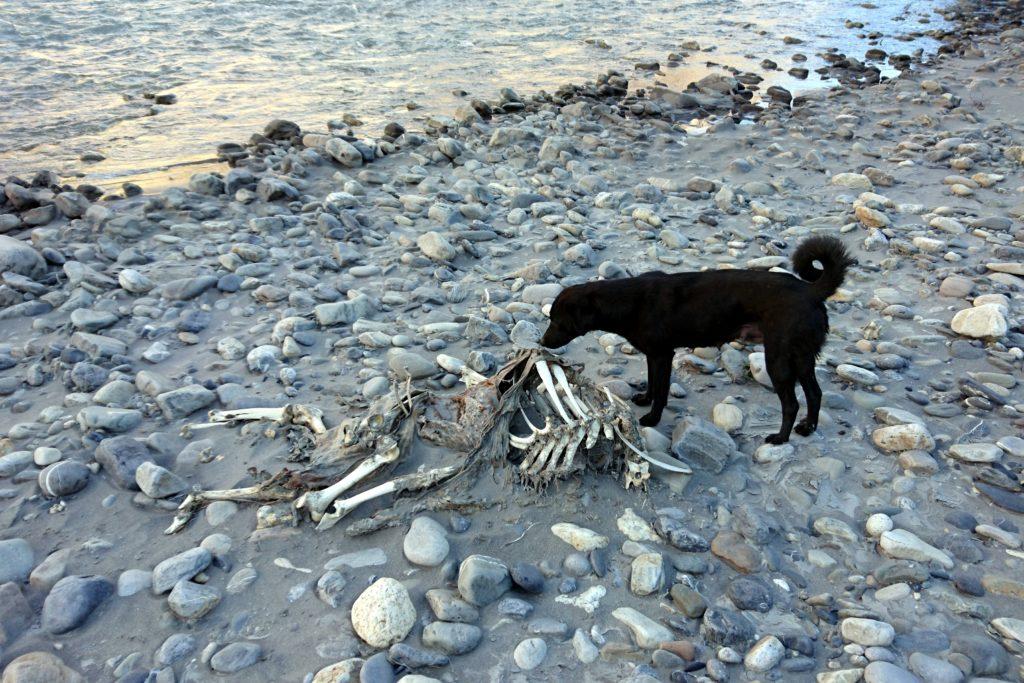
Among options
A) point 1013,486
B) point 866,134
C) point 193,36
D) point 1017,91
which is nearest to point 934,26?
point 1017,91

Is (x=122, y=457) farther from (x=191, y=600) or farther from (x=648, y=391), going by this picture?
(x=648, y=391)

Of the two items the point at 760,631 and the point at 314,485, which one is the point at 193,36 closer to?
the point at 314,485

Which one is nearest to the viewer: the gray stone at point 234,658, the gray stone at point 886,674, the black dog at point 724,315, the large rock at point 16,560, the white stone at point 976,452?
the gray stone at point 886,674

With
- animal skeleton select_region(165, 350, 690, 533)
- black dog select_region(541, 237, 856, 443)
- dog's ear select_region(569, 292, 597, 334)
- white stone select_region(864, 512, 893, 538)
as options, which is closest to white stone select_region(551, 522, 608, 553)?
animal skeleton select_region(165, 350, 690, 533)

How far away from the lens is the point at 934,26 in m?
19.2

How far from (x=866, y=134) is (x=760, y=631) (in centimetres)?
915

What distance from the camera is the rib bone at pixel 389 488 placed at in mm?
3469

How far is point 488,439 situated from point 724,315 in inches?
64.9

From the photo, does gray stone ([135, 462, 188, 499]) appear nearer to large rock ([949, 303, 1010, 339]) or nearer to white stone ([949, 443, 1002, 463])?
white stone ([949, 443, 1002, 463])

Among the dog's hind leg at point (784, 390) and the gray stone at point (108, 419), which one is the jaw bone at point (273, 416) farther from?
the dog's hind leg at point (784, 390)

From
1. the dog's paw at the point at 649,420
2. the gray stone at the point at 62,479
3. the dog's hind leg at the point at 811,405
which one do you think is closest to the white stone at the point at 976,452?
the dog's hind leg at the point at 811,405

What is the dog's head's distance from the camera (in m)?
4.66

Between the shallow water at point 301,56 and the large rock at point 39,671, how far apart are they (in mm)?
7666

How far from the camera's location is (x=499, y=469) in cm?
379
